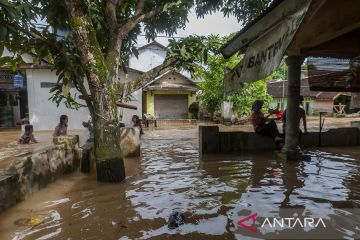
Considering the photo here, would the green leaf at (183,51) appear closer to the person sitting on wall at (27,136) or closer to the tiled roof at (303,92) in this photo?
the person sitting on wall at (27,136)

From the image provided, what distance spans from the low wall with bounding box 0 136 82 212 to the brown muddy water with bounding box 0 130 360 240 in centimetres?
17

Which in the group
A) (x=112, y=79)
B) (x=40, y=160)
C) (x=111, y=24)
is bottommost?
(x=40, y=160)

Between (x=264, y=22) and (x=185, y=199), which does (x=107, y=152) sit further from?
(x=264, y=22)

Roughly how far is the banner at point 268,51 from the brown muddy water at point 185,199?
1926 mm

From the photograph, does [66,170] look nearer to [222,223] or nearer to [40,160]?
[40,160]

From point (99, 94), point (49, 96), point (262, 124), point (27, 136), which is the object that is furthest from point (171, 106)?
point (99, 94)

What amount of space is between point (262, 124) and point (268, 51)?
5.04 metres

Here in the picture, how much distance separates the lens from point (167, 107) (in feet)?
86.2

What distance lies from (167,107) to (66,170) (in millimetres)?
19871

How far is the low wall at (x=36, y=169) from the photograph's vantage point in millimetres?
4328

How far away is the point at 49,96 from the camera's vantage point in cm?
1734

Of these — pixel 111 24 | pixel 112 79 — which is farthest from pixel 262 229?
pixel 111 24

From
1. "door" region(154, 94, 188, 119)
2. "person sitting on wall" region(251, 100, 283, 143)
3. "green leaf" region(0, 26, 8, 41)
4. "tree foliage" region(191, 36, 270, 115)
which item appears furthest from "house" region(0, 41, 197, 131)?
"green leaf" region(0, 26, 8, 41)

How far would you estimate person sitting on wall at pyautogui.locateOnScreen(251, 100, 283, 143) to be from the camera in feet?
28.9
